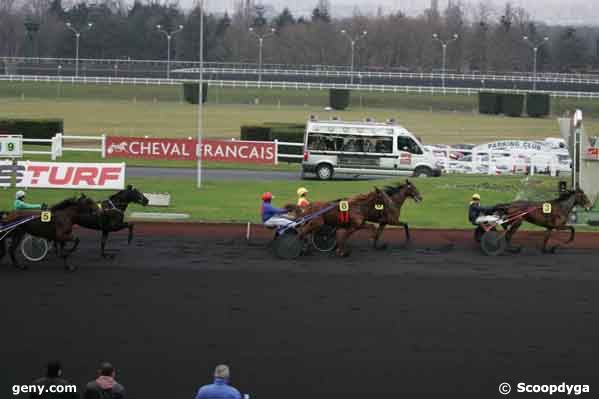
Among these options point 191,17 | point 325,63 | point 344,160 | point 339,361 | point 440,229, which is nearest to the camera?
point 339,361

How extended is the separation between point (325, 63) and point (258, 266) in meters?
107

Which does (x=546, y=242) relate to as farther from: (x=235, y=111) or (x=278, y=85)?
(x=278, y=85)

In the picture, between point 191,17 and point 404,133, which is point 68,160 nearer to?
point 404,133

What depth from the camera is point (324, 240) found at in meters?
19.4

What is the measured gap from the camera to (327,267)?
1792 centimetres

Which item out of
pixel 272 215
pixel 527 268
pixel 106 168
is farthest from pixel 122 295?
pixel 106 168

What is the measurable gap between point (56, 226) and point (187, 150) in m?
21.3

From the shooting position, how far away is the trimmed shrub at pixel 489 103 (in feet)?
257

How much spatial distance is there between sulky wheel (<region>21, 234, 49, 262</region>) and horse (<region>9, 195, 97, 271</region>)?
0.34 m

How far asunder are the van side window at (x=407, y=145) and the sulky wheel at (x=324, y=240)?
49.4 ft

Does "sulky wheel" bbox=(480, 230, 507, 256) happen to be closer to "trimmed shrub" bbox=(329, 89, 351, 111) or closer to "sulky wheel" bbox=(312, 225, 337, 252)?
"sulky wheel" bbox=(312, 225, 337, 252)

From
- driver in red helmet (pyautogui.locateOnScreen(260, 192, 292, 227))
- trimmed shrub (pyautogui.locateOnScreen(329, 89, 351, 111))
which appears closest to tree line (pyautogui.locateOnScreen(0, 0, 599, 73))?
trimmed shrub (pyautogui.locateOnScreen(329, 89, 351, 111))

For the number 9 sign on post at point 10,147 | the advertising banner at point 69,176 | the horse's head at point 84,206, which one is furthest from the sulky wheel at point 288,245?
the number 9 sign on post at point 10,147

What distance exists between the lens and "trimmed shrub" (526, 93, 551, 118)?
75375 mm
